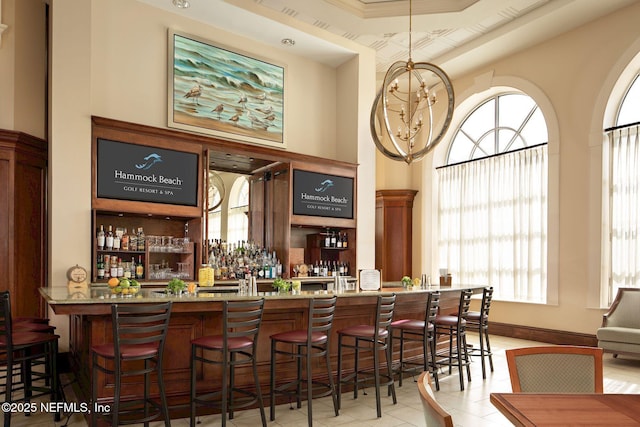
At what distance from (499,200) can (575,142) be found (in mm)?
1788

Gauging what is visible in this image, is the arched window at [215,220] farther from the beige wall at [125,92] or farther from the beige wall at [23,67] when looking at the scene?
the beige wall at [23,67]

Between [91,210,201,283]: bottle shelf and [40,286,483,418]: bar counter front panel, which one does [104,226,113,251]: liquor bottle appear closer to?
[91,210,201,283]: bottle shelf

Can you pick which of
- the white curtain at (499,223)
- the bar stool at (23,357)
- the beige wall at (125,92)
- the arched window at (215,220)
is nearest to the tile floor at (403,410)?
the bar stool at (23,357)

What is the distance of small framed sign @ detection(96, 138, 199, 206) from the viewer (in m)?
5.89

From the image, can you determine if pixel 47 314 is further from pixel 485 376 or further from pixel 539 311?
pixel 539 311

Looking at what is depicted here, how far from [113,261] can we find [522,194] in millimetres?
6826

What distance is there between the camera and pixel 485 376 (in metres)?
5.51

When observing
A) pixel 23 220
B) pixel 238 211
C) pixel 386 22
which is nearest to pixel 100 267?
pixel 23 220

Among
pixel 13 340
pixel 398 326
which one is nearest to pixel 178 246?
pixel 13 340

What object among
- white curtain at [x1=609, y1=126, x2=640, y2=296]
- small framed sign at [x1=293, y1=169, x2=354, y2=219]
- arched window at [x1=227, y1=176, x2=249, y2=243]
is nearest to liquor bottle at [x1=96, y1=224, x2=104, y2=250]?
arched window at [x1=227, y1=176, x2=249, y2=243]

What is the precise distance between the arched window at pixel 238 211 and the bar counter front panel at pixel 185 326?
2.58m

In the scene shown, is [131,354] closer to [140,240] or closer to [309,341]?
[309,341]

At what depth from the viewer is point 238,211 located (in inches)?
309

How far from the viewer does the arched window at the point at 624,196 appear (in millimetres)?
6906
